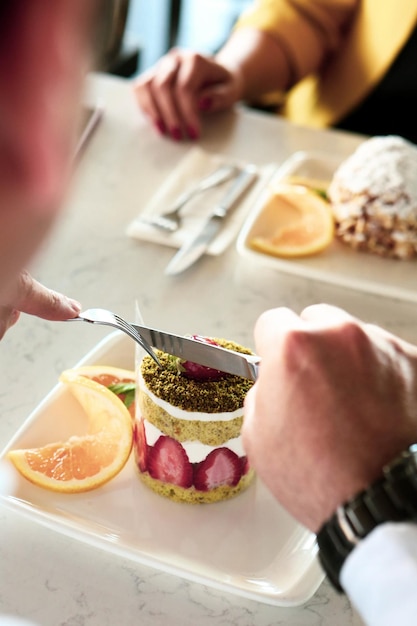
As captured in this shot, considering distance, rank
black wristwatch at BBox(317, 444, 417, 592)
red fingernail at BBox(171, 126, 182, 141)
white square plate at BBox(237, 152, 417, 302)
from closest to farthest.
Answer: black wristwatch at BBox(317, 444, 417, 592)
white square plate at BBox(237, 152, 417, 302)
red fingernail at BBox(171, 126, 182, 141)

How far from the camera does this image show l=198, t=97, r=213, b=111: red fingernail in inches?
60.2

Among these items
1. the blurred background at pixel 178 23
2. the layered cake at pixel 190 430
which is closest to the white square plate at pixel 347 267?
the layered cake at pixel 190 430

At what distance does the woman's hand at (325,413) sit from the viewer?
619mm

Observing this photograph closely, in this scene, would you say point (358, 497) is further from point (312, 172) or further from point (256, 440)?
point (312, 172)

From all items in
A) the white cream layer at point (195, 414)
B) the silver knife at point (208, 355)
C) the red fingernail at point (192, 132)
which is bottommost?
the red fingernail at point (192, 132)

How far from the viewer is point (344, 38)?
68.0 inches

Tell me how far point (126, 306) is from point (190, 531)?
1.32 feet

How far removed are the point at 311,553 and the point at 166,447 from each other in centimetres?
18

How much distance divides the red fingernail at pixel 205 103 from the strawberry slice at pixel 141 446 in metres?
0.87

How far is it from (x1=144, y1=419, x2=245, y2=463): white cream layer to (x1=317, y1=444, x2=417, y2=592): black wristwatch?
0.21m

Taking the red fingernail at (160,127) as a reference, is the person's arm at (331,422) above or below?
above

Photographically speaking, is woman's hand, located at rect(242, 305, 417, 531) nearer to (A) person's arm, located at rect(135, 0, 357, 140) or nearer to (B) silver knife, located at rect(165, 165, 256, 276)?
(B) silver knife, located at rect(165, 165, 256, 276)

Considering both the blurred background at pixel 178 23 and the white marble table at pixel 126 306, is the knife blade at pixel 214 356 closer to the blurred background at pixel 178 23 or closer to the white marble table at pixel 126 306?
the white marble table at pixel 126 306

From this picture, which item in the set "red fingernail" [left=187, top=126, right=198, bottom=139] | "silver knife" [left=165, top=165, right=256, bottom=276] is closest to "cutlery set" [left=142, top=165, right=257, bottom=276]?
"silver knife" [left=165, top=165, right=256, bottom=276]
